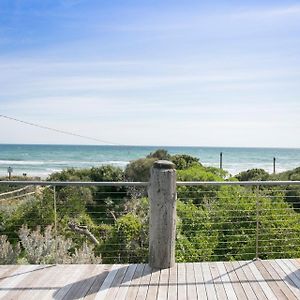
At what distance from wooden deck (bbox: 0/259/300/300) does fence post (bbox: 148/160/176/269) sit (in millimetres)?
142

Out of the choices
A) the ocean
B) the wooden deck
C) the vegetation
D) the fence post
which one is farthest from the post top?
the ocean

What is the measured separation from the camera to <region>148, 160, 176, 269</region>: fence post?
3.64 metres

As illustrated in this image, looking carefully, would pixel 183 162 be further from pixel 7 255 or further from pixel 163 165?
pixel 163 165

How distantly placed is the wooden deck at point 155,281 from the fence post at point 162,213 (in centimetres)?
A: 14

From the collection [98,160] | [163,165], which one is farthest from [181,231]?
[98,160]

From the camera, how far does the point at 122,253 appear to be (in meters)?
6.25

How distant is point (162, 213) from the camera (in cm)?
365

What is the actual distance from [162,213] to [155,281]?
1.95 feet

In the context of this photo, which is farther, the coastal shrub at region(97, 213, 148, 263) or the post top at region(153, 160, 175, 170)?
the coastal shrub at region(97, 213, 148, 263)

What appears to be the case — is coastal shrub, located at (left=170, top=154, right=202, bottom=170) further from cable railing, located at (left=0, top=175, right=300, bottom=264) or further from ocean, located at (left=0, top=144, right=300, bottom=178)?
ocean, located at (left=0, top=144, right=300, bottom=178)

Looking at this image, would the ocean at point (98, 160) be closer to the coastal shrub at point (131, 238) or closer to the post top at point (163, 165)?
the coastal shrub at point (131, 238)

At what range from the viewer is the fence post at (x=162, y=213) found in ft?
12.0

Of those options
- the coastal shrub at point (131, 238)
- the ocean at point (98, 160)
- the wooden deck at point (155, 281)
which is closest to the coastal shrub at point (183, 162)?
the coastal shrub at point (131, 238)

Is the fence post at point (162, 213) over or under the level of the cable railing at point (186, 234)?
over
